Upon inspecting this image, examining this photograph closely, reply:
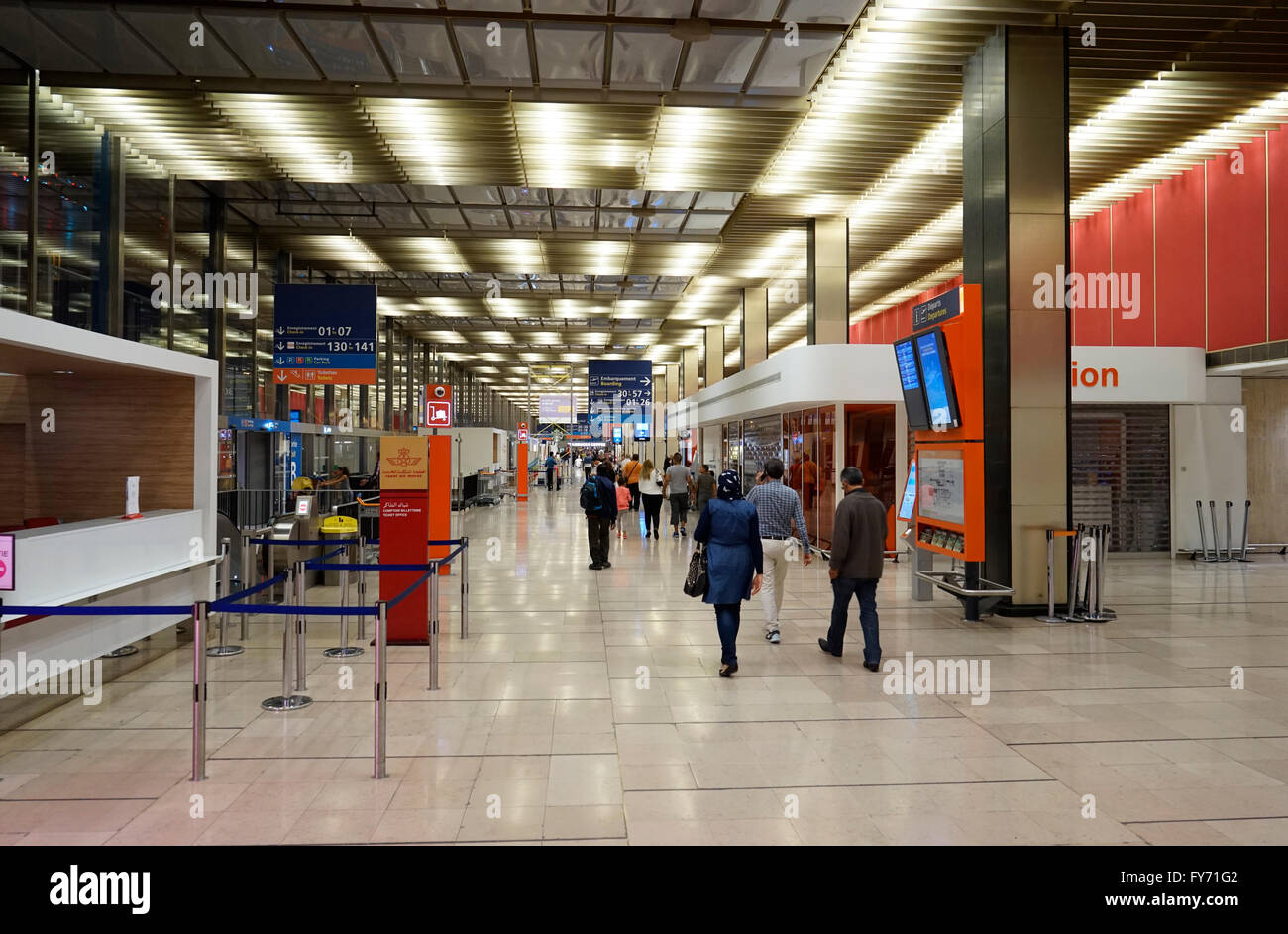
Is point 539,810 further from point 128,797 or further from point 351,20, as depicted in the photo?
point 351,20

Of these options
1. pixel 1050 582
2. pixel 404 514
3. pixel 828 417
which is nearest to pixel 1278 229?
pixel 828 417

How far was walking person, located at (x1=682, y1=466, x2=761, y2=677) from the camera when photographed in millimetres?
6668

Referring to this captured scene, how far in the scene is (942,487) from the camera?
10.0 metres

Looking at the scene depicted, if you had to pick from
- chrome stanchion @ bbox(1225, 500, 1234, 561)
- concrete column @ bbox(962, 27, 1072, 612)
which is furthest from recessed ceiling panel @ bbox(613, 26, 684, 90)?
chrome stanchion @ bbox(1225, 500, 1234, 561)

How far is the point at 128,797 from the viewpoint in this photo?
172 inches

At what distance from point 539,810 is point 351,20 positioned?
9.22m

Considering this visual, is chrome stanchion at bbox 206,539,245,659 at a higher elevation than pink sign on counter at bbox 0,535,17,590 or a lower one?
lower

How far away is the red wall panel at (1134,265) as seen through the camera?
16.5 m

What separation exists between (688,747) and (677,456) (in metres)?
13.3

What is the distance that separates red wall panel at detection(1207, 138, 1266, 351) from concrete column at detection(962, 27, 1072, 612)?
22.3 feet

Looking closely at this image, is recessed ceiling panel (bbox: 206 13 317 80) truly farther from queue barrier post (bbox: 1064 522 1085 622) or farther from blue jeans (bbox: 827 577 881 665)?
queue barrier post (bbox: 1064 522 1085 622)

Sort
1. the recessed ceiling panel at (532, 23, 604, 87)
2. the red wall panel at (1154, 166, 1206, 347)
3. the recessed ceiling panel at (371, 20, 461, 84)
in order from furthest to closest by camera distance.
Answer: the red wall panel at (1154, 166, 1206, 347) < the recessed ceiling panel at (532, 23, 604, 87) < the recessed ceiling panel at (371, 20, 461, 84)

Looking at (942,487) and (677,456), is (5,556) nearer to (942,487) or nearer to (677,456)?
(942,487)

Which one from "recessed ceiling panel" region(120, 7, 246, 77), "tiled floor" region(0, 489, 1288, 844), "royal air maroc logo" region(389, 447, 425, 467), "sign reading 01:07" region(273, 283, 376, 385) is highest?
"recessed ceiling panel" region(120, 7, 246, 77)
